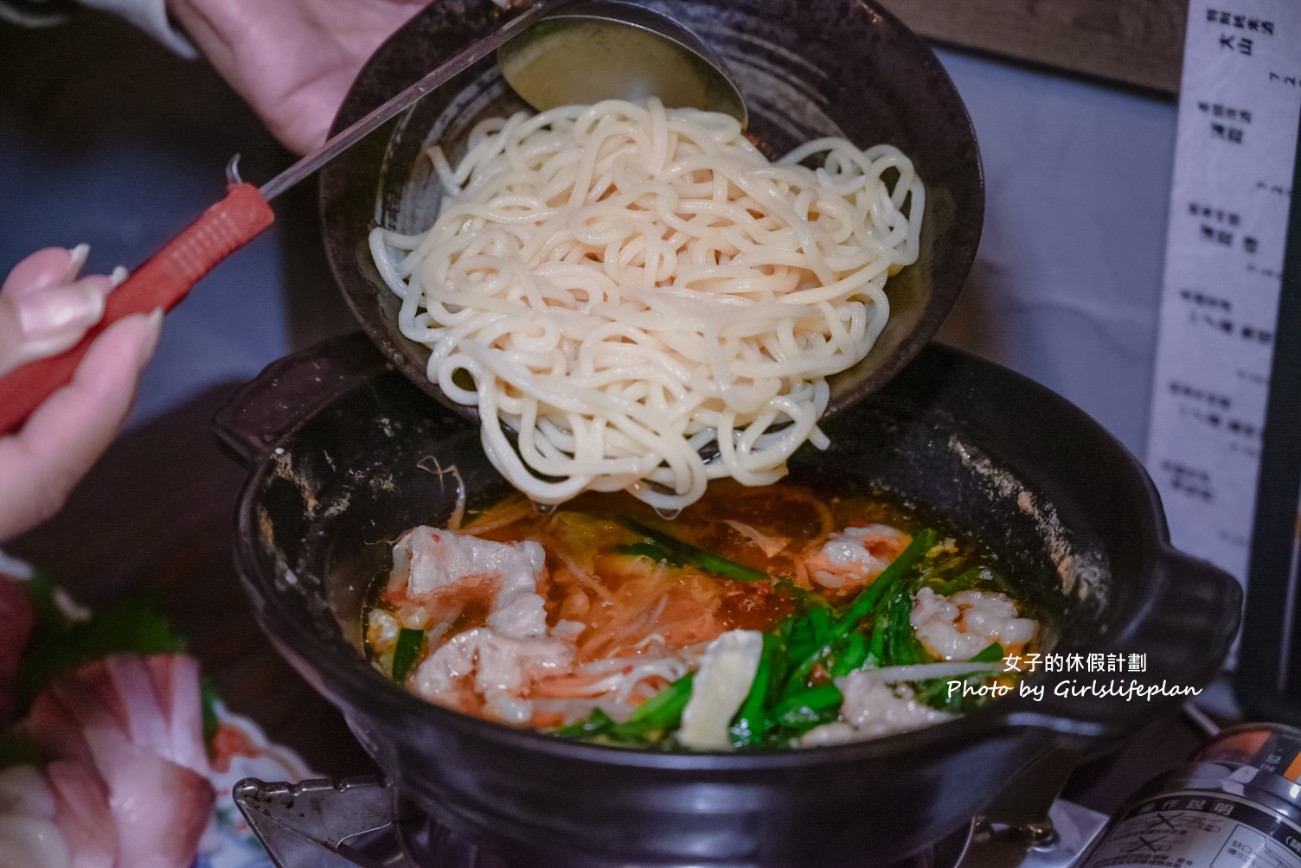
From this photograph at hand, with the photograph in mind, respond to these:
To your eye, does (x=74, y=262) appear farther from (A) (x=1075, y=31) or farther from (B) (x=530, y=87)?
(A) (x=1075, y=31)

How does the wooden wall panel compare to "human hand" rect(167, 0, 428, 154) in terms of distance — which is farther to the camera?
"human hand" rect(167, 0, 428, 154)

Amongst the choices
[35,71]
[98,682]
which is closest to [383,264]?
[98,682]

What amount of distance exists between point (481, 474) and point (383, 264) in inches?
17.2

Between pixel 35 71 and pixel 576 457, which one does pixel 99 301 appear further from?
pixel 35 71

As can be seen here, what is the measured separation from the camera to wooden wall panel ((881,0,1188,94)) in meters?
2.15

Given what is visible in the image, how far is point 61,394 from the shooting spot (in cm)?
131

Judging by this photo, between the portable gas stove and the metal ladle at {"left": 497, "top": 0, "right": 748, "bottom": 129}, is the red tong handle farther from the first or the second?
the portable gas stove

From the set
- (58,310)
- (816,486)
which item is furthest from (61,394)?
(816,486)

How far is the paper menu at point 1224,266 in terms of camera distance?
2080mm

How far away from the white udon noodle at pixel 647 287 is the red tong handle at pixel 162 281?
348 mm

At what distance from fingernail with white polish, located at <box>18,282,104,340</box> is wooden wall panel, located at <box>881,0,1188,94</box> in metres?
1.67

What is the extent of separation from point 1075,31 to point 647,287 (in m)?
1.06

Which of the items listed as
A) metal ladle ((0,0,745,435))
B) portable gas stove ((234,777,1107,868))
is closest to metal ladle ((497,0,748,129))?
metal ladle ((0,0,745,435))

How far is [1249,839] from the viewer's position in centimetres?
165
